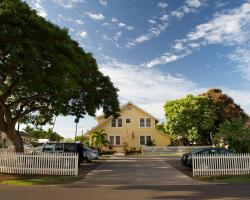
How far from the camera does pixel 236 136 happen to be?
23.8 metres

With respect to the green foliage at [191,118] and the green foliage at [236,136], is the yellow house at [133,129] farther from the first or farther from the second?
the green foliage at [236,136]

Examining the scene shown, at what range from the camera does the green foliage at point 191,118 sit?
5650cm

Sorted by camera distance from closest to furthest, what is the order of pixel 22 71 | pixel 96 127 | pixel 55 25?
pixel 22 71
pixel 55 25
pixel 96 127

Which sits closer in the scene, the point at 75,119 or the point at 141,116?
the point at 75,119

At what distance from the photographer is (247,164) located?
2153cm

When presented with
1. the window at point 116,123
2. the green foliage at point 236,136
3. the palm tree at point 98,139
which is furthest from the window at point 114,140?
the green foliage at point 236,136

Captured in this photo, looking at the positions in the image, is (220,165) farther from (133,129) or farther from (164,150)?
(133,129)

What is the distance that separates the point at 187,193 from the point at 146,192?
1.55 metres

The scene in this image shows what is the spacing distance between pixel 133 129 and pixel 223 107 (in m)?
14.8

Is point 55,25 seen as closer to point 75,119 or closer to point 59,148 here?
point 75,119

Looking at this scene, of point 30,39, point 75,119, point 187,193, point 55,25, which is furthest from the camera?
point 75,119

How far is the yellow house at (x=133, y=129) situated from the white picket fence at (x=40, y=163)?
35.9 meters

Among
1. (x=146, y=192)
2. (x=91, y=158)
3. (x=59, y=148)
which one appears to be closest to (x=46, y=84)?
(x=146, y=192)

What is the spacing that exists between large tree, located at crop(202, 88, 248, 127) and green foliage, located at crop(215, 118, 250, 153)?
35050mm
